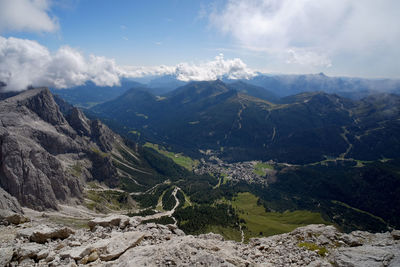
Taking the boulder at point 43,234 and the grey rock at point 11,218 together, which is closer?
the boulder at point 43,234

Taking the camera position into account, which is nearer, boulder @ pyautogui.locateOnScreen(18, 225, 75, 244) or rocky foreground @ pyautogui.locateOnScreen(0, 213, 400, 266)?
rocky foreground @ pyautogui.locateOnScreen(0, 213, 400, 266)

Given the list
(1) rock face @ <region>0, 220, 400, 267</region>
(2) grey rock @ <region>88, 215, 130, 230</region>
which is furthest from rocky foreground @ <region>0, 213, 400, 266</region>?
(2) grey rock @ <region>88, 215, 130, 230</region>

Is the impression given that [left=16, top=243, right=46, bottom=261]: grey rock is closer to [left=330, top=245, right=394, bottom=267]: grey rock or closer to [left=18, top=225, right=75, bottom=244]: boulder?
[left=18, top=225, right=75, bottom=244]: boulder

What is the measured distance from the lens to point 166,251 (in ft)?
90.7

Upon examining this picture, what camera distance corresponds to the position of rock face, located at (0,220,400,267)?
27.1m

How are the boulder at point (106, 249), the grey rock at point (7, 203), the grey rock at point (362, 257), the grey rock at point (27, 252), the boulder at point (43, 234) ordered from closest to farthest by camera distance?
the grey rock at point (27, 252) < the boulder at point (106, 249) < the grey rock at point (362, 257) < the boulder at point (43, 234) < the grey rock at point (7, 203)

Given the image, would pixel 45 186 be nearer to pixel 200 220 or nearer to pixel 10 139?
pixel 10 139

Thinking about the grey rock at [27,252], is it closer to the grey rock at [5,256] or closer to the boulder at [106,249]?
the grey rock at [5,256]

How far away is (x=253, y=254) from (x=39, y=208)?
145 metres

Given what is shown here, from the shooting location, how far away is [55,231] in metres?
35.2

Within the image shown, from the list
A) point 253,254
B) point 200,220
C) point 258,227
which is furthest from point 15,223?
point 258,227

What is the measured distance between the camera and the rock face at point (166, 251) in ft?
88.9

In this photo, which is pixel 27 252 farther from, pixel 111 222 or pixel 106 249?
pixel 111 222

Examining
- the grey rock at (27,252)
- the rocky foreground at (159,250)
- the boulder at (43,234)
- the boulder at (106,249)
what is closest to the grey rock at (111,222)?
the rocky foreground at (159,250)
